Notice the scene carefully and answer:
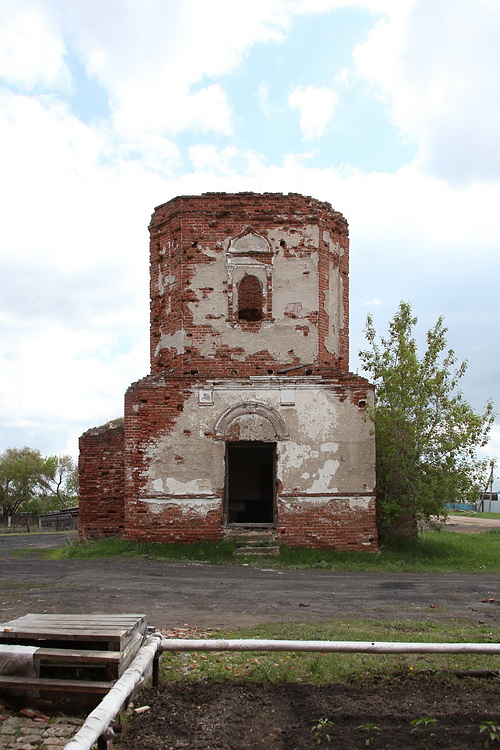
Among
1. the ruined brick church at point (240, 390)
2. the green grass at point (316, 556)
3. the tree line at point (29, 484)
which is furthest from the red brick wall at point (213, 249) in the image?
the tree line at point (29, 484)

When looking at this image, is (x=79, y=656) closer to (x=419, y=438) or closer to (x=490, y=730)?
→ (x=490, y=730)

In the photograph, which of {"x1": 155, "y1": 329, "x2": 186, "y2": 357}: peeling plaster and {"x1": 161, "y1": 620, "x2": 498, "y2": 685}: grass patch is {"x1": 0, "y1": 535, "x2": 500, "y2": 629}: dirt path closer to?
{"x1": 161, "y1": 620, "x2": 498, "y2": 685}: grass patch

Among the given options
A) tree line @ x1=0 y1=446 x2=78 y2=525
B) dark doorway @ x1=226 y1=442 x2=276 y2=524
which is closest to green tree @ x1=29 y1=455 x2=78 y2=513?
tree line @ x1=0 y1=446 x2=78 y2=525

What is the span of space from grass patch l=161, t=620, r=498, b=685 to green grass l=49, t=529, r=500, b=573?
5.77 meters

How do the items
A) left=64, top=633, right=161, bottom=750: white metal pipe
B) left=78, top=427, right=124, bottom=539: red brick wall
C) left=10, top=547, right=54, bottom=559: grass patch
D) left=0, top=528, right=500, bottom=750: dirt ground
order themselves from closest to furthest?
left=64, top=633, right=161, bottom=750: white metal pipe, left=0, top=528, right=500, bottom=750: dirt ground, left=10, top=547, right=54, bottom=559: grass patch, left=78, top=427, right=124, bottom=539: red brick wall

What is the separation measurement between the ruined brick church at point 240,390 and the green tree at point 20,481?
108 ft

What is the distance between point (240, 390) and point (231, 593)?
5.96 meters

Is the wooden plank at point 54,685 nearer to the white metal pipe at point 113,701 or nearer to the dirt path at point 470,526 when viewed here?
the white metal pipe at point 113,701

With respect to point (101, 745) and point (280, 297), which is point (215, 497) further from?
point (101, 745)

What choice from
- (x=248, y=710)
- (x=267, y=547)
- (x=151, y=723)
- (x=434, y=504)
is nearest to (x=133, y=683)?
(x=151, y=723)

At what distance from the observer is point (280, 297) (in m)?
15.9

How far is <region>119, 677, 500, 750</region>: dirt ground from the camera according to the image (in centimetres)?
434

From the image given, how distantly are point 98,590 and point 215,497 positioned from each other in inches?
196

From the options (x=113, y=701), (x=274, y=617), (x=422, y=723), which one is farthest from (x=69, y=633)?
(x=274, y=617)
